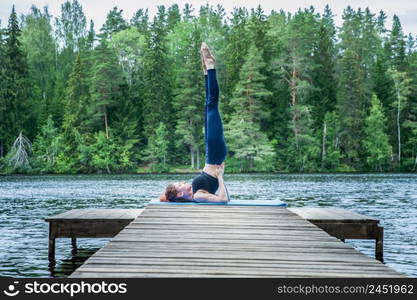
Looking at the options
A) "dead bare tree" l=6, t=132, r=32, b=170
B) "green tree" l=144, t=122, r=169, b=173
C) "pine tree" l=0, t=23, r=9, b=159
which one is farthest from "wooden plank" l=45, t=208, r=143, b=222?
"pine tree" l=0, t=23, r=9, b=159

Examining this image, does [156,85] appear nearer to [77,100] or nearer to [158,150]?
[158,150]

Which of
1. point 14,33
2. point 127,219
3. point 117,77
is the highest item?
point 14,33

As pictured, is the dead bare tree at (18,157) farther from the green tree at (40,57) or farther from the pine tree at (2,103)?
the green tree at (40,57)

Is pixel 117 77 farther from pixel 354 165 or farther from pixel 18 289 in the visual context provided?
pixel 18 289

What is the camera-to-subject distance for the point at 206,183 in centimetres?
1055

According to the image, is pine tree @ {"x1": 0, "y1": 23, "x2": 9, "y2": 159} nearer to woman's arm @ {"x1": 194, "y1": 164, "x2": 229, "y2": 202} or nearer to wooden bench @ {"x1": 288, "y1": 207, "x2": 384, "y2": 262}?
woman's arm @ {"x1": 194, "y1": 164, "x2": 229, "y2": 202}

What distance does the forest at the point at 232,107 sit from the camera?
59156mm

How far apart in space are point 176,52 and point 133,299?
7203 cm

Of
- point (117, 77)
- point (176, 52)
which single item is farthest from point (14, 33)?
point (176, 52)

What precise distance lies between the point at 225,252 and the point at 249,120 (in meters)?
53.4

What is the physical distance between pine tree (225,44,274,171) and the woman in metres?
46.0

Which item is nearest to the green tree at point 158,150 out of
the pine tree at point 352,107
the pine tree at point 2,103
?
the pine tree at point 2,103

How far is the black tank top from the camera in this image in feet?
34.4

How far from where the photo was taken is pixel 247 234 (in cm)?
697
